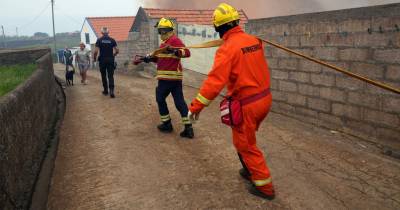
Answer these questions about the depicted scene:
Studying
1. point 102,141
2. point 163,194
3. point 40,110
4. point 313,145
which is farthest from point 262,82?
point 40,110

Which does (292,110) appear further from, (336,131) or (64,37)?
(64,37)

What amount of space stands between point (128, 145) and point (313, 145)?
9.04 feet

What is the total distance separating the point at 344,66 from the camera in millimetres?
5789

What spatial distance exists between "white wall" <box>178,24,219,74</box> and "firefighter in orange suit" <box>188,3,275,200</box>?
283 inches

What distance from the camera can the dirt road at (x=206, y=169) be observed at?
3775 mm

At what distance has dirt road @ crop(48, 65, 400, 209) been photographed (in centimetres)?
378

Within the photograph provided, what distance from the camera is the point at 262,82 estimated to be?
3.71 m

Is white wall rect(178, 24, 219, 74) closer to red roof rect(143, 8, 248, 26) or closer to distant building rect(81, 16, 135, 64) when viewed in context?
red roof rect(143, 8, 248, 26)

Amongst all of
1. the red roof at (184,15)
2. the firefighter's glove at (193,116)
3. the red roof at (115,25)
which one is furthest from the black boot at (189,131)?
the red roof at (115,25)

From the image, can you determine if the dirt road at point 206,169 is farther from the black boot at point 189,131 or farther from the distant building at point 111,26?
the distant building at point 111,26

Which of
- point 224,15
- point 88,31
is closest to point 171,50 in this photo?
point 224,15

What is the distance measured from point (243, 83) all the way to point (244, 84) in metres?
0.01

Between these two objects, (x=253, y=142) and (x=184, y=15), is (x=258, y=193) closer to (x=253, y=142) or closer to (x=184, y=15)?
(x=253, y=142)

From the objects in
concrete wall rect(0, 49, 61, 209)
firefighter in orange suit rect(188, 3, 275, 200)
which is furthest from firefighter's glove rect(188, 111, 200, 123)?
concrete wall rect(0, 49, 61, 209)
